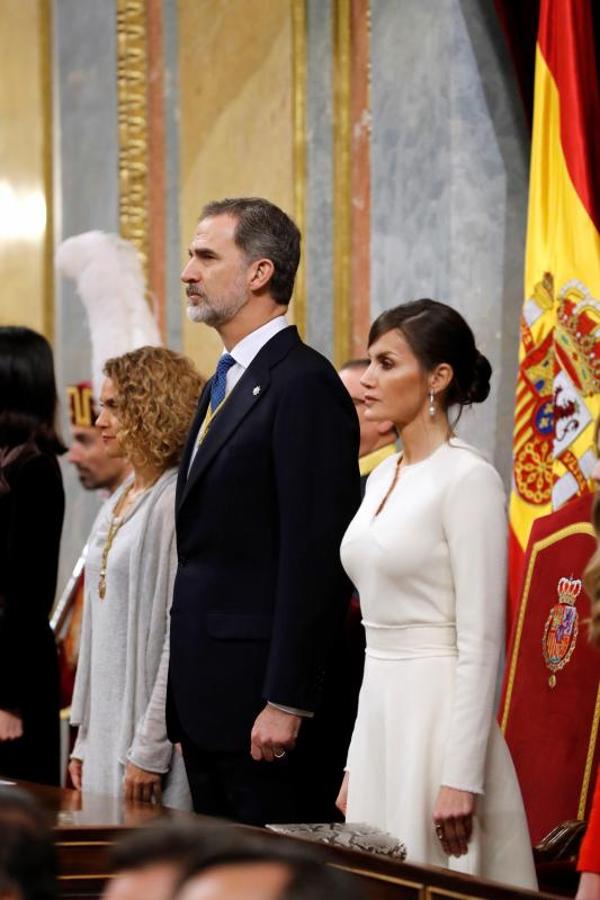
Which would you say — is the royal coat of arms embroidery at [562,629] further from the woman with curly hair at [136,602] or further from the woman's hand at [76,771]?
the woman's hand at [76,771]

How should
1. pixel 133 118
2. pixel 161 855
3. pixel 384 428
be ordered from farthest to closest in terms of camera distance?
pixel 133 118, pixel 384 428, pixel 161 855

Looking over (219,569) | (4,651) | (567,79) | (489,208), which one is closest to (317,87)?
(489,208)

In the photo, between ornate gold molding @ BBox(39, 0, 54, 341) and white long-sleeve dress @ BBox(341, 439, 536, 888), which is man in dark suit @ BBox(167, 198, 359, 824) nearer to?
white long-sleeve dress @ BBox(341, 439, 536, 888)

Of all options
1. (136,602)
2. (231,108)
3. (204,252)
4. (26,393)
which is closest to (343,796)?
(136,602)

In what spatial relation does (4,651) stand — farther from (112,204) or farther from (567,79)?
(112,204)

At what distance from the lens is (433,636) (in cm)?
291

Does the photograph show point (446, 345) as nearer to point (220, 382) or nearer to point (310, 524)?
point (310, 524)

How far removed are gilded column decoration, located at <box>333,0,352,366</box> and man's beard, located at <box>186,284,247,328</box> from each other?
202cm

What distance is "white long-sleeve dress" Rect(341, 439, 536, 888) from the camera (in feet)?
9.27

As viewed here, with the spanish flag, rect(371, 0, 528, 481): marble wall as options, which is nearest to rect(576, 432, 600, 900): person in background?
the spanish flag

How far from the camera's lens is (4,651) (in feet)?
13.5

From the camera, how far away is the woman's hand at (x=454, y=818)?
2779mm

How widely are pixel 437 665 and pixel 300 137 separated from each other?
3.05 meters

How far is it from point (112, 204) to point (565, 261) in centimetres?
257
